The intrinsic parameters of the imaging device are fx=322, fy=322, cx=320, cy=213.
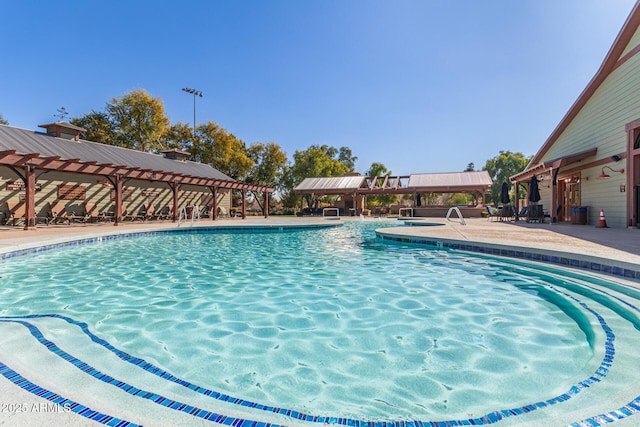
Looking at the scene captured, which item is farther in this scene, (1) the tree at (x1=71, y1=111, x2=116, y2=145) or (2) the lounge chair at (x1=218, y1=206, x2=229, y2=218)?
(1) the tree at (x1=71, y1=111, x2=116, y2=145)

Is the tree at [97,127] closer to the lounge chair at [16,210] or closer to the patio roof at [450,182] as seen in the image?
the lounge chair at [16,210]

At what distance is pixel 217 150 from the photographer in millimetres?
31547

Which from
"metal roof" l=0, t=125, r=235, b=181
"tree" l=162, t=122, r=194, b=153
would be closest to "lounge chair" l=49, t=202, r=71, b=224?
"metal roof" l=0, t=125, r=235, b=181

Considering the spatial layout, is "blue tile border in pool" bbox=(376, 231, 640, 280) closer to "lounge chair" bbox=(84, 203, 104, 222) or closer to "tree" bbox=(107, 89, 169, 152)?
"lounge chair" bbox=(84, 203, 104, 222)

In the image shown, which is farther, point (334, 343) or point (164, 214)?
point (164, 214)

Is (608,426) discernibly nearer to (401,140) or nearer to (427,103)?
(427,103)

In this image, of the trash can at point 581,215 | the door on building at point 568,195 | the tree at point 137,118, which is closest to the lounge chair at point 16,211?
the tree at point 137,118

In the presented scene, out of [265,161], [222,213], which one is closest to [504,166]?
[265,161]

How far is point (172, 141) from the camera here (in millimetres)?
32656

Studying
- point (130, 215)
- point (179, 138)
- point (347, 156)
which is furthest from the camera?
point (347, 156)

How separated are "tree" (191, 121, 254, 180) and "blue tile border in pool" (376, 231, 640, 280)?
2574 cm

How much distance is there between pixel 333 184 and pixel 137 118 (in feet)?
60.6

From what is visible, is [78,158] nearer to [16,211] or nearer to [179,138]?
[16,211]

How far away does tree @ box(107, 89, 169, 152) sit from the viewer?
93.4 ft
